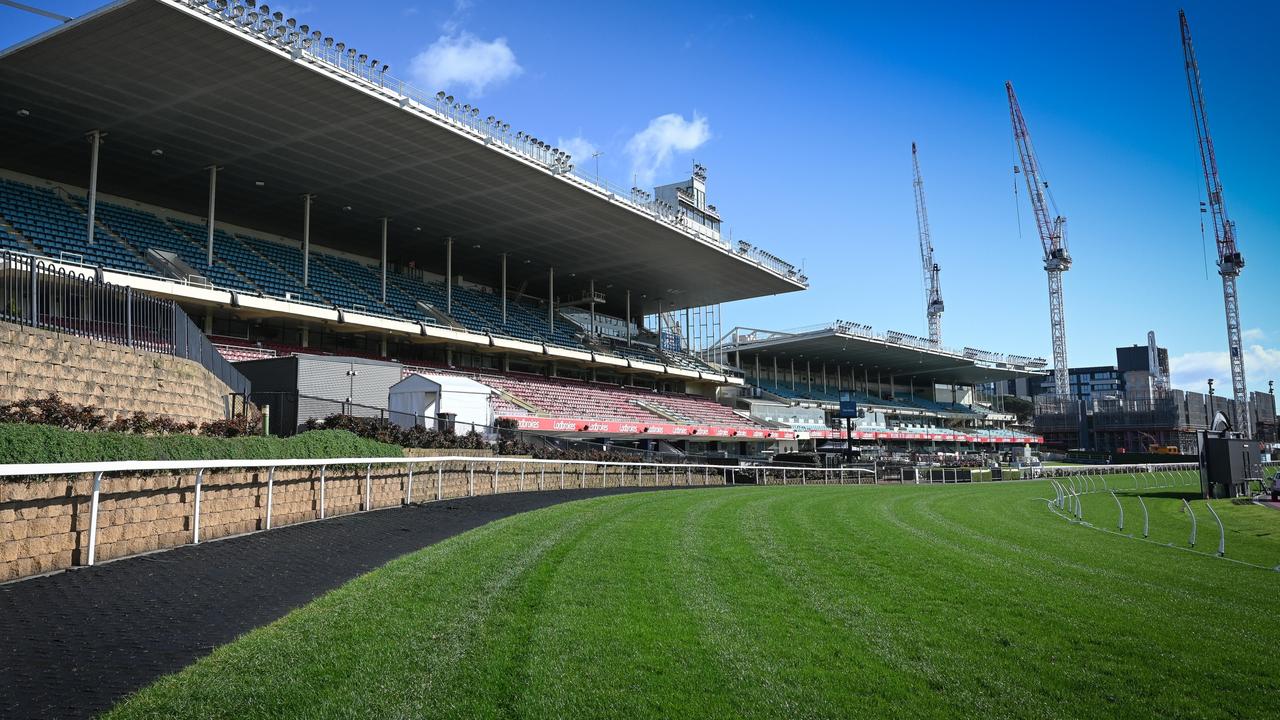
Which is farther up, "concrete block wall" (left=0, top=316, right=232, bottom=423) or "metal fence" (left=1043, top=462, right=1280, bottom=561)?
"concrete block wall" (left=0, top=316, right=232, bottom=423)

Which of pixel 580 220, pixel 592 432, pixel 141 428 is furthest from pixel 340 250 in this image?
pixel 141 428

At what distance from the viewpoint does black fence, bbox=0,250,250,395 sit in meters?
11.0

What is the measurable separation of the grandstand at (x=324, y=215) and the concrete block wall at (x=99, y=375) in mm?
14320

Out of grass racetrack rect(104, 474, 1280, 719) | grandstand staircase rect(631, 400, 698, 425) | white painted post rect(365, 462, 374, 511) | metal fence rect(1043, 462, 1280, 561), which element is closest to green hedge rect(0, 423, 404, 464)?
white painted post rect(365, 462, 374, 511)

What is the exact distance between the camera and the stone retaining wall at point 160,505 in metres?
7.08

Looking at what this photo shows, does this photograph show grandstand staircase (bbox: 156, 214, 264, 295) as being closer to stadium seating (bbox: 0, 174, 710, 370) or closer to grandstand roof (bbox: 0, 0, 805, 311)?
stadium seating (bbox: 0, 174, 710, 370)

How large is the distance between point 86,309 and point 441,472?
303 inches

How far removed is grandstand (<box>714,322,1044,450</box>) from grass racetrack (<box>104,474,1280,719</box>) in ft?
171

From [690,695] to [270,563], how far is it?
18.2 feet

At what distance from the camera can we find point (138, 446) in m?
8.70

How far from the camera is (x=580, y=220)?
43281 millimetres

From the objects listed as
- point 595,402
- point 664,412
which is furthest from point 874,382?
point 595,402

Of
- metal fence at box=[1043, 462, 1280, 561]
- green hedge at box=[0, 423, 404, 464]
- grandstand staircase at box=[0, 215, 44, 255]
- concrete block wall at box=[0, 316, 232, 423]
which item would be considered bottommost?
metal fence at box=[1043, 462, 1280, 561]

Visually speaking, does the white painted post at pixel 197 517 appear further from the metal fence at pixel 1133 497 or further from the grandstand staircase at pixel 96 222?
the grandstand staircase at pixel 96 222
